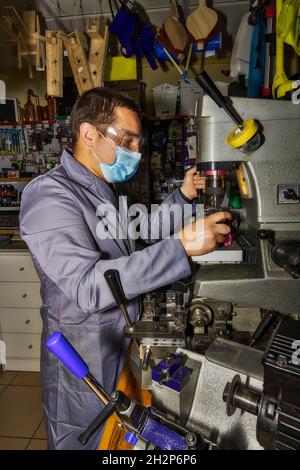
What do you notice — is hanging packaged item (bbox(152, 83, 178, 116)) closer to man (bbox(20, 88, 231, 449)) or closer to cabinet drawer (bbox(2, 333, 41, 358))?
man (bbox(20, 88, 231, 449))

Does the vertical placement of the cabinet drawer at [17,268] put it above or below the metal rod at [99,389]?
below

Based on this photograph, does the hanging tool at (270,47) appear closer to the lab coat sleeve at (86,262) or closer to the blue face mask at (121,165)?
the blue face mask at (121,165)

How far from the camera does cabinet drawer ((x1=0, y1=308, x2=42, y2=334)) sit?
→ 2498mm

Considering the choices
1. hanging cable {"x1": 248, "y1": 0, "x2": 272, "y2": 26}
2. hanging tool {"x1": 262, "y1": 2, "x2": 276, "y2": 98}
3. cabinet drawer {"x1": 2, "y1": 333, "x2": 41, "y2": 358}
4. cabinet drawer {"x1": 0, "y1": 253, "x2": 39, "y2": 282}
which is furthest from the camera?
cabinet drawer {"x1": 2, "y1": 333, "x2": 41, "y2": 358}

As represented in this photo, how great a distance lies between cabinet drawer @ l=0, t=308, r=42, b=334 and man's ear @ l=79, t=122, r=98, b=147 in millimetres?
1873

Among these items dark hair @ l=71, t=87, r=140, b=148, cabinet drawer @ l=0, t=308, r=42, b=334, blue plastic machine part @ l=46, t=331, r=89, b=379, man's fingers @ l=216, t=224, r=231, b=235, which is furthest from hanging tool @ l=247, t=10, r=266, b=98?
cabinet drawer @ l=0, t=308, r=42, b=334

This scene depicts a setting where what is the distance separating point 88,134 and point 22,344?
2.17 m

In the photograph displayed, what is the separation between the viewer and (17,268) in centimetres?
243

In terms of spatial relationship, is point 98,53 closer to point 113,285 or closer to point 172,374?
point 113,285

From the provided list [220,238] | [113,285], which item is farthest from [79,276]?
[220,238]

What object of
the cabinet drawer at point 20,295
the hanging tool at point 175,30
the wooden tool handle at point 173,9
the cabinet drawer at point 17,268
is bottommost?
the cabinet drawer at point 20,295

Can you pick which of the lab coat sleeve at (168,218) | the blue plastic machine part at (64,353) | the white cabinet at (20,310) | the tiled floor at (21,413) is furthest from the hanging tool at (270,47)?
the tiled floor at (21,413)

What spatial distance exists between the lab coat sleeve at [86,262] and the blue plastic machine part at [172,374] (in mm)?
187

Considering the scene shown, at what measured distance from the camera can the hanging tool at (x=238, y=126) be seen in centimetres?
77
